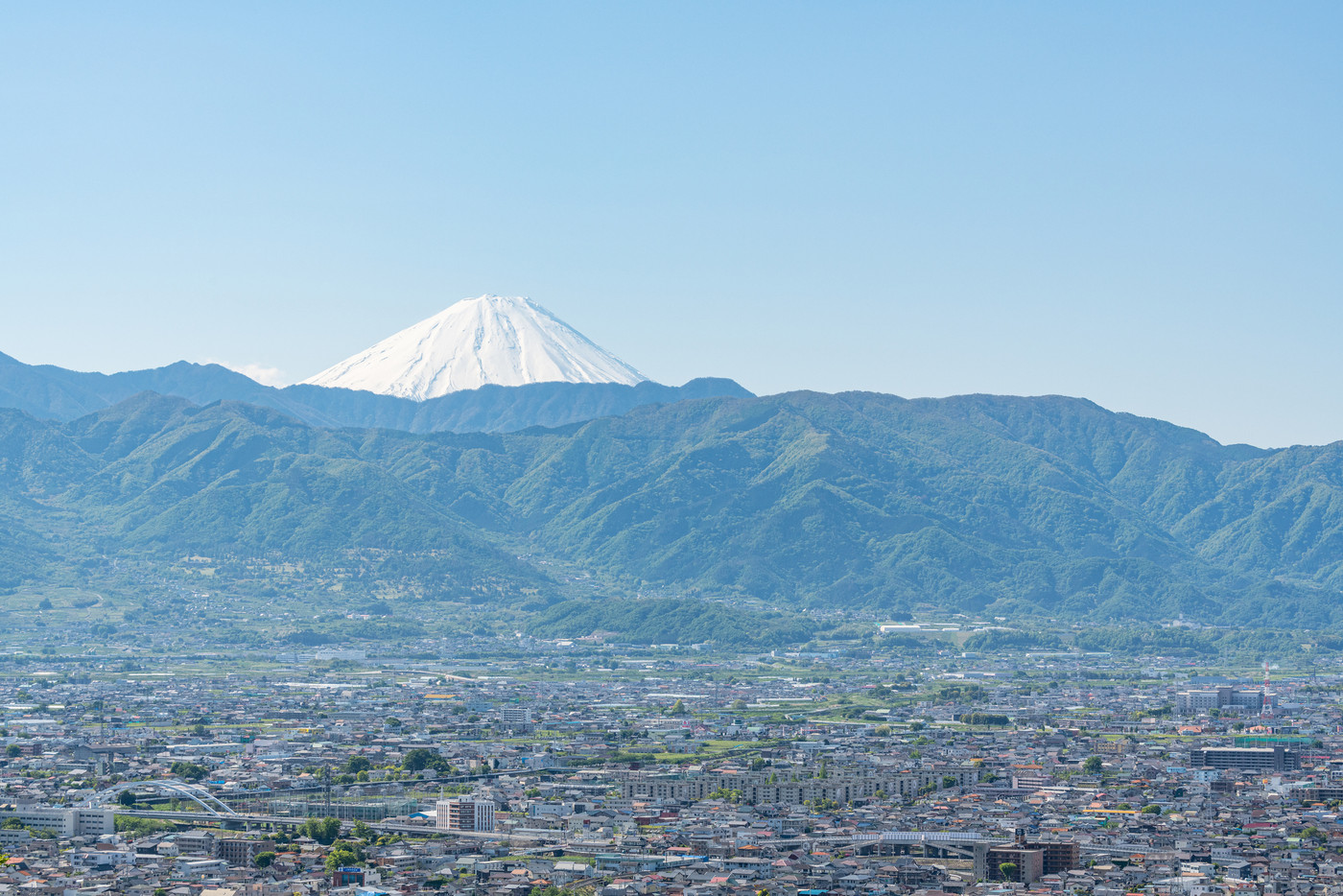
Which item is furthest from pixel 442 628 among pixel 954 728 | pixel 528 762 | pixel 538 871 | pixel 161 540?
pixel 538 871

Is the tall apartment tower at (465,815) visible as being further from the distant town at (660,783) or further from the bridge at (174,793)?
the bridge at (174,793)

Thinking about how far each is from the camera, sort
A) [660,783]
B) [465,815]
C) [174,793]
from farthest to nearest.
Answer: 1. [660,783]
2. [174,793]
3. [465,815]

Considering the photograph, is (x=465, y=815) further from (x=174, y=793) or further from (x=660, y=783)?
(x=174, y=793)

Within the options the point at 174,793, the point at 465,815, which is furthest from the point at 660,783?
the point at 174,793

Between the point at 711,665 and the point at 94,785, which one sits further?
the point at 711,665

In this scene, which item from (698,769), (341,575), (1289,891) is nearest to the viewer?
(1289,891)

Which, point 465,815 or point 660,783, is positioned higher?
point 660,783

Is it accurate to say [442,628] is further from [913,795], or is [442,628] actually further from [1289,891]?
[1289,891]

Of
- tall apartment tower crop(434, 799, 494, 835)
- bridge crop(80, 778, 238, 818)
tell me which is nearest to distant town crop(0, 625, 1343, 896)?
tall apartment tower crop(434, 799, 494, 835)
